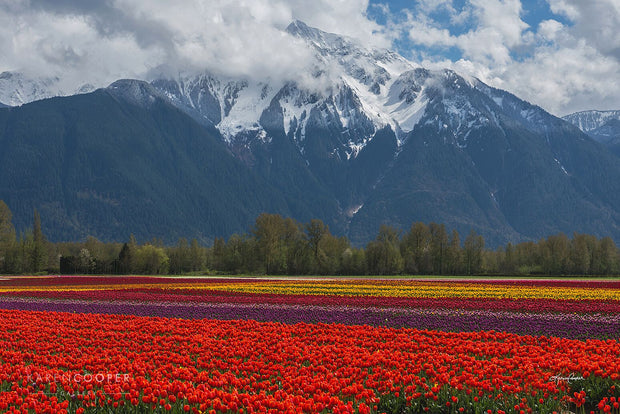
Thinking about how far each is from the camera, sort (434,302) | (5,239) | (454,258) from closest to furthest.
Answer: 1. (434,302)
2. (454,258)
3. (5,239)

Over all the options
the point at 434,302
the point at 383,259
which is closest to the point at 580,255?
the point at 383,259

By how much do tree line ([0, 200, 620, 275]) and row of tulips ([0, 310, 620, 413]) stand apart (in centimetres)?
8735

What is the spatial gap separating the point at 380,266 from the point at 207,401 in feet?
320

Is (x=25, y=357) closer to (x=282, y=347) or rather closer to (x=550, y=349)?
(x=282, y=347)

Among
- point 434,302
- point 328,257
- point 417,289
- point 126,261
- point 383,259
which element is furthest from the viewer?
point 126,261

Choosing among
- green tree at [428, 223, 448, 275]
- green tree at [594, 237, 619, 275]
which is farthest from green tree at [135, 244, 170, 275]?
green tree at [594, 237, 619, 275]

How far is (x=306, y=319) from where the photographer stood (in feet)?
78.1

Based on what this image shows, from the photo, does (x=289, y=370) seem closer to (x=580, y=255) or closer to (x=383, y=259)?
(x=383, y=259)

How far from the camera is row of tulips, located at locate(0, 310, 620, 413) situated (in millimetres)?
9789

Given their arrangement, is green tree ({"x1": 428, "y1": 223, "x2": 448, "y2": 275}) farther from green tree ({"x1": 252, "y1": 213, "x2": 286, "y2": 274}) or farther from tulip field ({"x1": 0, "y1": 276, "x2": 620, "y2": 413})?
tulip field ({"x1": 0, "y1": 276, "x2": 620, "y2": 413})

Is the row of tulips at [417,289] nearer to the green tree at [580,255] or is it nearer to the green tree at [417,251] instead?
the green tree at [580,255]

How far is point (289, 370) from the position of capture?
41.6 ft

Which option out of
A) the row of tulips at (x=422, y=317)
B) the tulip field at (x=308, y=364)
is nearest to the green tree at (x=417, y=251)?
the row of tulips at (x=422, y=317)

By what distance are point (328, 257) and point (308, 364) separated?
307 ft
